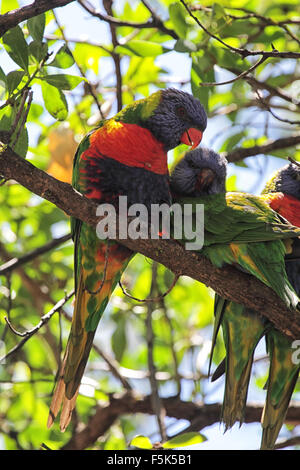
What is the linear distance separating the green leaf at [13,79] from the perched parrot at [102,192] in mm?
498

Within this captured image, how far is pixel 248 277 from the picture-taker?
2.46 meters

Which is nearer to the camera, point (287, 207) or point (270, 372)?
point (270, 372)

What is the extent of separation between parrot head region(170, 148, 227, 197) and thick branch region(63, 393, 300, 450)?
46.2 inches

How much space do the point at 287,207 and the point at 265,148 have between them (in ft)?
Result: 1.39

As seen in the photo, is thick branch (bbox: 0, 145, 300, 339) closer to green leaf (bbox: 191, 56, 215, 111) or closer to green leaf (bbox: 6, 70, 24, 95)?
green leaf (bbox: 6, 70, 24, 95)

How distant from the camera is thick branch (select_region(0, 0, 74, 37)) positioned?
80.9 inches

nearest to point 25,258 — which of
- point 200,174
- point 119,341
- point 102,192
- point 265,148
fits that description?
point 102,192

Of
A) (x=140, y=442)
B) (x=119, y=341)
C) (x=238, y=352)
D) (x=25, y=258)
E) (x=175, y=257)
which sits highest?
A: (x=25, y=258)

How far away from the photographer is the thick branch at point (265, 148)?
321 cm

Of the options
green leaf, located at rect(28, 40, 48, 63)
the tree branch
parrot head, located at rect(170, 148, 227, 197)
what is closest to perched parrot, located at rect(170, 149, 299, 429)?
parrot head, located at rect(170, 148, 227, 197)

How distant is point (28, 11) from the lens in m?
2.05

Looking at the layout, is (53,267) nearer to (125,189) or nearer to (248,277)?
(125,189)

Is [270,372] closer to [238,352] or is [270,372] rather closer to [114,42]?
[238,352]

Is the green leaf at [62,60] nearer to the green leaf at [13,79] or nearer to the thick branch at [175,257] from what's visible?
the green leaf at [13,79]
